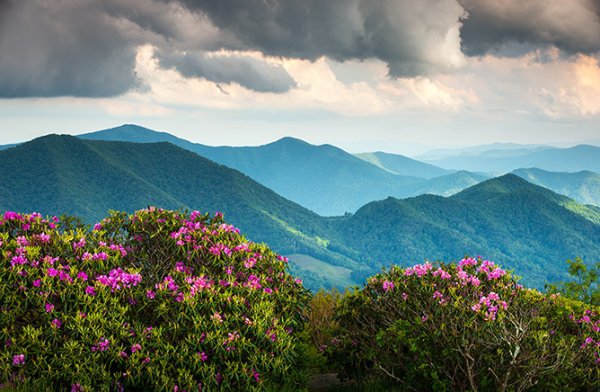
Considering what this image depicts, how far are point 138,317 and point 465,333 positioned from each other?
5100 mm

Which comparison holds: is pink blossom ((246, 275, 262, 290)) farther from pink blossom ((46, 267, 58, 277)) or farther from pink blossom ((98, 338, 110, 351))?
pink blossom ((46, 267, 58, 277))

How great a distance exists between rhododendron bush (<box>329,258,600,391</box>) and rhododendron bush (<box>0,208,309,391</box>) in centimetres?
147

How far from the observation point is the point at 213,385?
7.73 meters

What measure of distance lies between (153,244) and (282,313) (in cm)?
274

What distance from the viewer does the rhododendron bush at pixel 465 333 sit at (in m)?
8.11

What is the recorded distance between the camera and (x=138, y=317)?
8.21 m

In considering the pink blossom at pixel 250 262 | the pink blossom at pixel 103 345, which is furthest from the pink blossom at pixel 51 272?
the pink blossom at pixel 250 262

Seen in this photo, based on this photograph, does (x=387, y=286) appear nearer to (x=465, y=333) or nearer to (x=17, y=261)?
(x=465, y=333)

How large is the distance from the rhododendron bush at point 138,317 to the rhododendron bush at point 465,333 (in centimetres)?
147

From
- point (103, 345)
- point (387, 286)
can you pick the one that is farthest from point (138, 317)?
point (387, 286)

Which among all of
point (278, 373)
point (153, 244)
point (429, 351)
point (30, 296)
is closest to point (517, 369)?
point (429, 351)

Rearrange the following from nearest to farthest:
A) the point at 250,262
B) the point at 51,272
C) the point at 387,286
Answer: the point at 51,272
the point at 250,262
the point at 387,286

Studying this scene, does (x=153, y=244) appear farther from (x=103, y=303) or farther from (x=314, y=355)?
(x=314, y=355)

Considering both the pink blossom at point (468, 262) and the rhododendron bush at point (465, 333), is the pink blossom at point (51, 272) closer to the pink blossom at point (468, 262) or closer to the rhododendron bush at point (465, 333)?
the rhododendron bush at point (465, 333)
